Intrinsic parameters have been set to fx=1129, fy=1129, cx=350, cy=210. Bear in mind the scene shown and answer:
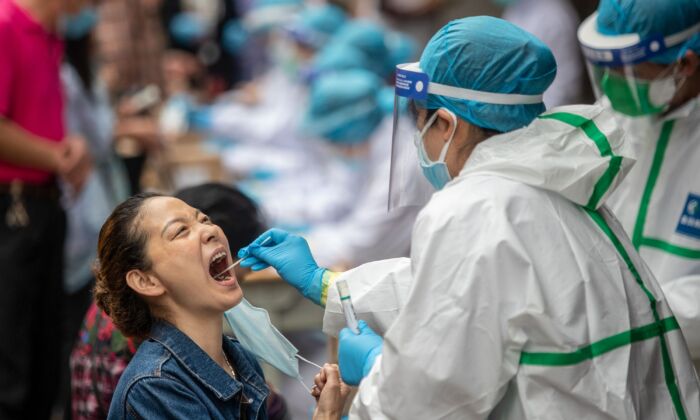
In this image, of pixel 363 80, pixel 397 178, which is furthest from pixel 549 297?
pixel 363 80

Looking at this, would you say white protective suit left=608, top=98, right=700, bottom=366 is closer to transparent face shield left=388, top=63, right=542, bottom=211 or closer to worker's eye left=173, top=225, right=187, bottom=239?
transparent face shield left=388, top=63, right=542, bottom=211

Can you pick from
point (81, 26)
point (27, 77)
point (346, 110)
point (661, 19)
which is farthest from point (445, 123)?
point (81, 26)

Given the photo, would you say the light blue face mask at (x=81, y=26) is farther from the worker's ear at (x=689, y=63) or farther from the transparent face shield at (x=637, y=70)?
the worker's ear at (x=689, y=63)

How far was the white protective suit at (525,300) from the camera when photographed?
2.38 meters

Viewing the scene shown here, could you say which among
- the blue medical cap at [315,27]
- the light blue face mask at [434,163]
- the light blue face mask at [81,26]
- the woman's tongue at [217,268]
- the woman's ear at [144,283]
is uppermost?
the light blue face mask at [434,163]

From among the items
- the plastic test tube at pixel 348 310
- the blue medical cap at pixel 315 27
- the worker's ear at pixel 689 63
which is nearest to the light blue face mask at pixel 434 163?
the plastic test tube at pixel 348 310

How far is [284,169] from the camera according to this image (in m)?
6.95

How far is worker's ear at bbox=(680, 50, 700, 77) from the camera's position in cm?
333

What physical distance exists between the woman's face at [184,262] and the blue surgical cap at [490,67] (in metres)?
0.65

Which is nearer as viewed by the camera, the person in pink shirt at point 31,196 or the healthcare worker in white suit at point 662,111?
the healthcare worker in white suit at point 662,111

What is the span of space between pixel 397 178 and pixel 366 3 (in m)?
7.14

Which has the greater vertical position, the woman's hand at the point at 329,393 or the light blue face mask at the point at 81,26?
the woman's hand at the point at 329,393

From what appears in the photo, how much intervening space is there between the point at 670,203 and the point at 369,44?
3705 millimetres

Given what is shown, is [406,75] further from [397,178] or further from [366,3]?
[366,3]
